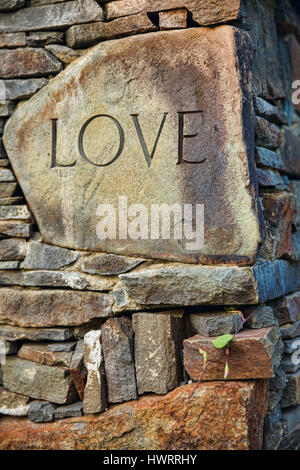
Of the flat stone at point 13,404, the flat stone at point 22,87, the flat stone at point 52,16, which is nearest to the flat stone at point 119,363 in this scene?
the flat stone at point 13,404

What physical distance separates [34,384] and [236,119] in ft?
5.24

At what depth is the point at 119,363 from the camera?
241cm

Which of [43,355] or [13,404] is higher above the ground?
[43,355]

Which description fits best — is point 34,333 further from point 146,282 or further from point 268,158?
point 268,158

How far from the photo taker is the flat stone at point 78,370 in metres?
2.44

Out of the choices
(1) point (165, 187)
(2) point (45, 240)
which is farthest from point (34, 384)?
(1) point (165, 187)

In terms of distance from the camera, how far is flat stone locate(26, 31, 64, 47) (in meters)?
2.61

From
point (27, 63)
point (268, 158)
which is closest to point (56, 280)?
point (27, 63)

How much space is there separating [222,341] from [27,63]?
170 cm

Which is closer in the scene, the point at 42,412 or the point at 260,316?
the point at 260,316

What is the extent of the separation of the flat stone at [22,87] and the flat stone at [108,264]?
0.92 meters

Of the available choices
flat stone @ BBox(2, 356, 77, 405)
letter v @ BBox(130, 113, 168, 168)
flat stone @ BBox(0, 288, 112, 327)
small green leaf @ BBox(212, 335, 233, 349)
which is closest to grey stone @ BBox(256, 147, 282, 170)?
letter v @ BBox(130, 113, 168, 168)

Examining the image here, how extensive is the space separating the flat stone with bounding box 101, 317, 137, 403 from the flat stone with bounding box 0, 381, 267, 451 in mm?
52
